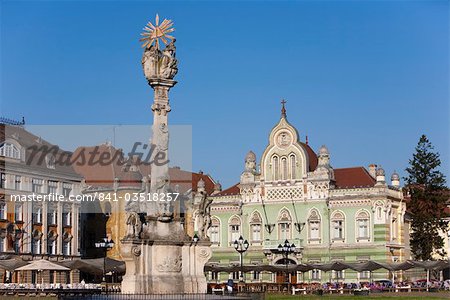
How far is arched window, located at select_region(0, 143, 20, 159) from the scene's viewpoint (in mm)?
73431

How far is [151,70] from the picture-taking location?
3481cm

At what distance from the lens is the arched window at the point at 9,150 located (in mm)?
73431

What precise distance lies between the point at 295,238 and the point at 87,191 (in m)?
20.7

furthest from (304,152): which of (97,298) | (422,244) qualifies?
(97,298)

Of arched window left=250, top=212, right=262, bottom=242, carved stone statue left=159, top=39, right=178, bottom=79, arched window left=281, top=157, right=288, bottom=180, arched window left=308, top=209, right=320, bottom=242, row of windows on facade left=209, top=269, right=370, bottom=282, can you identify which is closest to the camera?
carved stone statue left=159, top=39, right=178, bottom=79

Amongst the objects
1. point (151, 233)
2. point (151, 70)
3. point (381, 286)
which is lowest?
point (381, 286)

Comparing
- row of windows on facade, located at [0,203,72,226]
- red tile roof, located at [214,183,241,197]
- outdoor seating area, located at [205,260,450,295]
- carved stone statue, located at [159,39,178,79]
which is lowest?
outdoor seating area, located at [205,260,450,295]

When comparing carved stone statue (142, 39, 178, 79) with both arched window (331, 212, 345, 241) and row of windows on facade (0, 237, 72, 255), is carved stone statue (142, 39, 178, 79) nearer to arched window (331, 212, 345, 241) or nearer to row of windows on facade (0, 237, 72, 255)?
row of windows on facade (0, 237, 72, 255)

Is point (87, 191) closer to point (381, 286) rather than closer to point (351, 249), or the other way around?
point (351, 249)

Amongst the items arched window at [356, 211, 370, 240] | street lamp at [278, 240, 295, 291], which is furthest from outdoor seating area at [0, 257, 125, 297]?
arched window at [356, 211, 370, 240]

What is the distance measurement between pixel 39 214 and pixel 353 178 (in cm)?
2795

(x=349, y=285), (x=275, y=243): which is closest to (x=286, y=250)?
(x=349, y=285)

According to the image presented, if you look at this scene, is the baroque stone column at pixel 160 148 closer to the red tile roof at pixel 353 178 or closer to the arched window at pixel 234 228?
the red tile roof at pixel 353 178

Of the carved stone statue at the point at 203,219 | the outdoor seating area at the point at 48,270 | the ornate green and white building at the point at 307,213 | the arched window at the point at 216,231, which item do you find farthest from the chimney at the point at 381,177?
the carved stone statue at the point at 203,219
